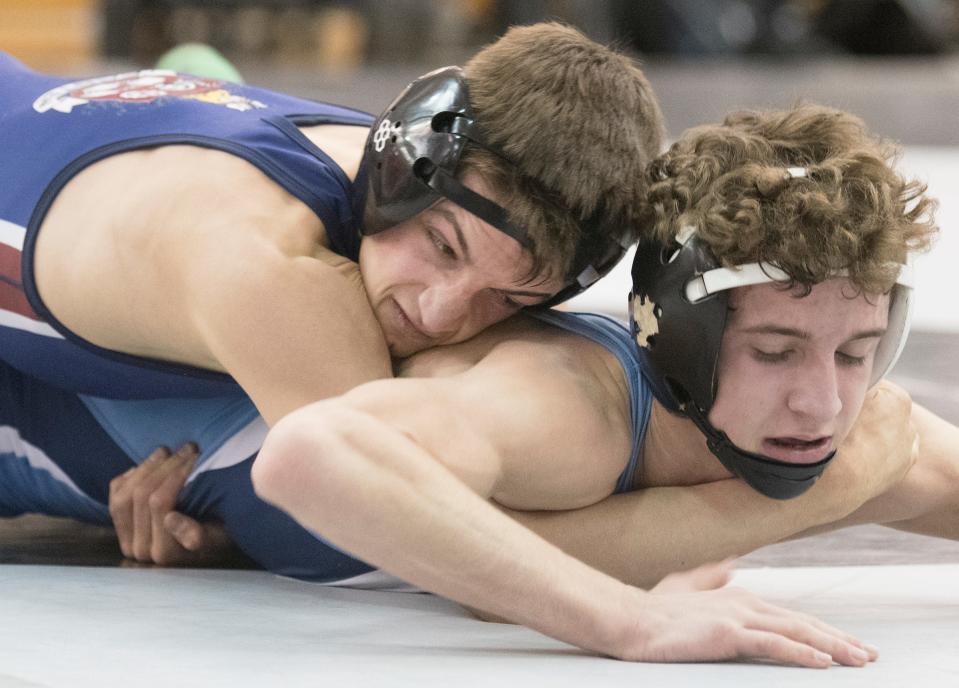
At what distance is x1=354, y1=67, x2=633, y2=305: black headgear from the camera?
266 centimetres

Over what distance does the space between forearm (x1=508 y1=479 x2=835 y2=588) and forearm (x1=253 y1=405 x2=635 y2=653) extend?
0.38 m

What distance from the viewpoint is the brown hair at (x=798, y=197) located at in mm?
2467

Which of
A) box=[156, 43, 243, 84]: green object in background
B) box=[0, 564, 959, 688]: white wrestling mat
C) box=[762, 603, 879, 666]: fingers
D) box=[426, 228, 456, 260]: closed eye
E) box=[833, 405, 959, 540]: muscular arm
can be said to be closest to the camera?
box=[0, 564, 959, 688]: white wrestling mat

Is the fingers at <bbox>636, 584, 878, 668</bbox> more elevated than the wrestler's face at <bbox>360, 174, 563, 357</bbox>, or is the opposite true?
the wrestler's face at <bbox>360, 174, 563, 357</bbox>

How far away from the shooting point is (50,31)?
1238 cm

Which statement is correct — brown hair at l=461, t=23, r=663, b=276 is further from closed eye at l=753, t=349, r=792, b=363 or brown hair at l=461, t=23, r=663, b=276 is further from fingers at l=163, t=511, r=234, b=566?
fingers at l=163, t=511, r=234, b=566

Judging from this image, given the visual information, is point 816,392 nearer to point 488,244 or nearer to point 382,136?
point 488,244

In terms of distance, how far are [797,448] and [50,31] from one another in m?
10.8

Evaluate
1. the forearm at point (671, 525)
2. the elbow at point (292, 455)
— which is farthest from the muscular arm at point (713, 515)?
the elbow at point (292, 455)

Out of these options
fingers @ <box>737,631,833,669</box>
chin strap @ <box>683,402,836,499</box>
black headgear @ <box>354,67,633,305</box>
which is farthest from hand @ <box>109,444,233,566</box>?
fingers @ <box>737,631,833,669</box>

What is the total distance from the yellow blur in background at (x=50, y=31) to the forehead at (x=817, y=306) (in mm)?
10470

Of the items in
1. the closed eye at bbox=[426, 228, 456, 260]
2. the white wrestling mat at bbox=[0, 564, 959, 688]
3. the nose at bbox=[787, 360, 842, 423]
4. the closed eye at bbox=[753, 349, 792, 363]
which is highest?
the closed eye at bbox=[426, 228, 456, 260]

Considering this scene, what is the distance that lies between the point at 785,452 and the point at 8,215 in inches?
56.8

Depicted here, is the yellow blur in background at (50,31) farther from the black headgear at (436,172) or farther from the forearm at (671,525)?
the forearm at (671,525)
